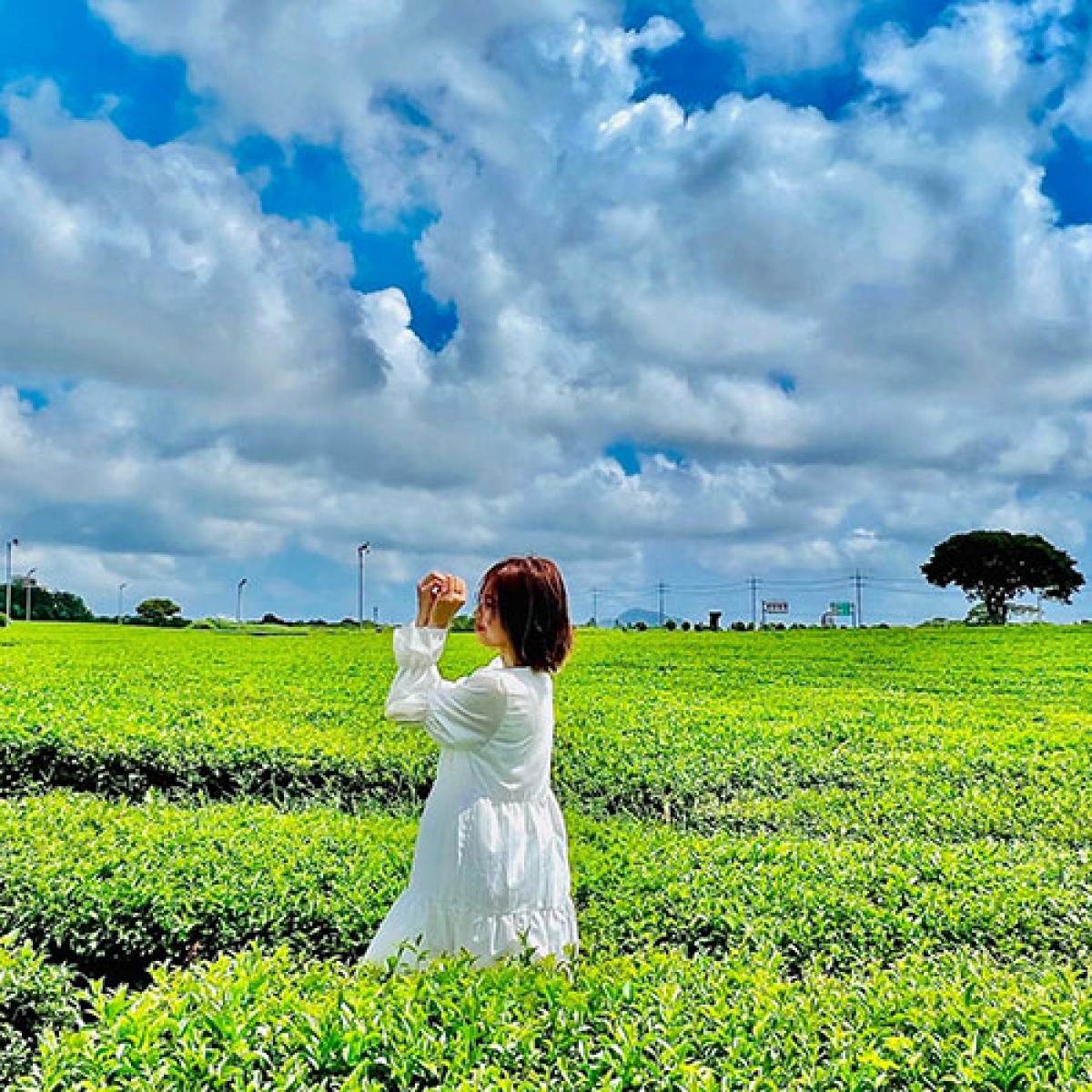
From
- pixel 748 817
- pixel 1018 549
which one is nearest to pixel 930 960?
pixel 748 817

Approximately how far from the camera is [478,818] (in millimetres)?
3375

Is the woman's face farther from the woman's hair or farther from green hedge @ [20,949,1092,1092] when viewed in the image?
green hedge @ [20,949,1092,1092]

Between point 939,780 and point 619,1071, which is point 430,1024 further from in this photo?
point 939,780

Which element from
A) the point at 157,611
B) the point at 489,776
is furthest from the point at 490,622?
the point at 157,611


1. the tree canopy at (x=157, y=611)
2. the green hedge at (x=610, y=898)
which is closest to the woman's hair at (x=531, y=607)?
the green hedge at (x=610, y=898)

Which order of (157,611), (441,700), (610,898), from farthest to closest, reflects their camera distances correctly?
(157,611) → (610,898) → (441,700)

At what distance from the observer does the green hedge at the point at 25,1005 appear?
13.0 ft

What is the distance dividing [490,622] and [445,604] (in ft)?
0.54

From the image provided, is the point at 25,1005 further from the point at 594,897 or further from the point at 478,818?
the point at 594,897

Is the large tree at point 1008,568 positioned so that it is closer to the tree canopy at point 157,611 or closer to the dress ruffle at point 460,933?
the tree canopy at point 157,611

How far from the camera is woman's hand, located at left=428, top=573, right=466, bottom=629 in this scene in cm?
349

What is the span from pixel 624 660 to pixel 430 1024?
16041 mm

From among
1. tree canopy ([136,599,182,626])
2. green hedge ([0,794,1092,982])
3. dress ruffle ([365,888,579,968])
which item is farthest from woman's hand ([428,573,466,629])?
tree canopy ([136,599,182,626])

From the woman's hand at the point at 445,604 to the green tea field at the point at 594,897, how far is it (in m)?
1.04
